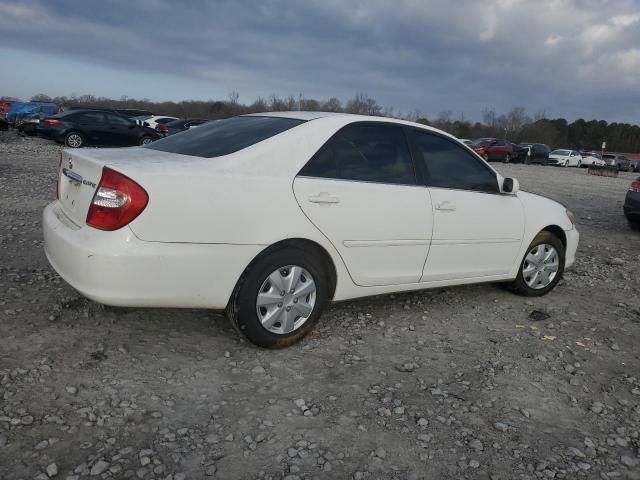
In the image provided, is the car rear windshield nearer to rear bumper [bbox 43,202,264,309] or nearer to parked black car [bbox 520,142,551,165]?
rear bumper [bbox 43,202,264,309]

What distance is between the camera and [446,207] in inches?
165

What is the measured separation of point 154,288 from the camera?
3062mm

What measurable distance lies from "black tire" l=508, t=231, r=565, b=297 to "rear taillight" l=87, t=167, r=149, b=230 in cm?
351

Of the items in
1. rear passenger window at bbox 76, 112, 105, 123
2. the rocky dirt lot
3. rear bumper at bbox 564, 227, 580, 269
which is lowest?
the rocky dirt lot

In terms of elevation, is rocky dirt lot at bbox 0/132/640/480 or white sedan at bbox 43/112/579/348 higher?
white sedan at bbox 43/112/579/348

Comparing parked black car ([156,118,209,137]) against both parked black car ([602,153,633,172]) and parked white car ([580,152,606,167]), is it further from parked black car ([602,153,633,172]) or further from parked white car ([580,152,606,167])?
parked black car ([602,153,633,172])

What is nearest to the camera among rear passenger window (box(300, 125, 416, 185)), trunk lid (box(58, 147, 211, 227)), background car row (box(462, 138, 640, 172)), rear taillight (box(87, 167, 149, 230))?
rear taillight (box(87, 167, 149, 230))

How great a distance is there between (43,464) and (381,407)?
167cm

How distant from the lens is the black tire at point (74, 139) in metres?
18.5

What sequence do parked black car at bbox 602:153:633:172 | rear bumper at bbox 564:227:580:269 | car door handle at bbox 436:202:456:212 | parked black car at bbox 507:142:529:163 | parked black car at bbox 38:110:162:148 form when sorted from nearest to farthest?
1. car door handle at bbox 436:202:456:212
2. rear bumper at bbox 564:227:580:269
3. parked black car at bbox 38:110:162:148
4. parked black car at bbox 507:142:529:163
5. parked black car at bbox 602:153:633:172

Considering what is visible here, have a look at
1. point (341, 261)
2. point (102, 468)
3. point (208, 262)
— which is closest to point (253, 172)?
point (208, 262)

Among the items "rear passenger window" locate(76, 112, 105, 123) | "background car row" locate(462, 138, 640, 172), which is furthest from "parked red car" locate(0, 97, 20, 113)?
"background car row" locate(462, 138, 640, 172)

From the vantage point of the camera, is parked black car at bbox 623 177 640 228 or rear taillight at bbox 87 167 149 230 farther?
parked black car at bbox 623 177 640 228

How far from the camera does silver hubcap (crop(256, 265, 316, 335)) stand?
3426mm
